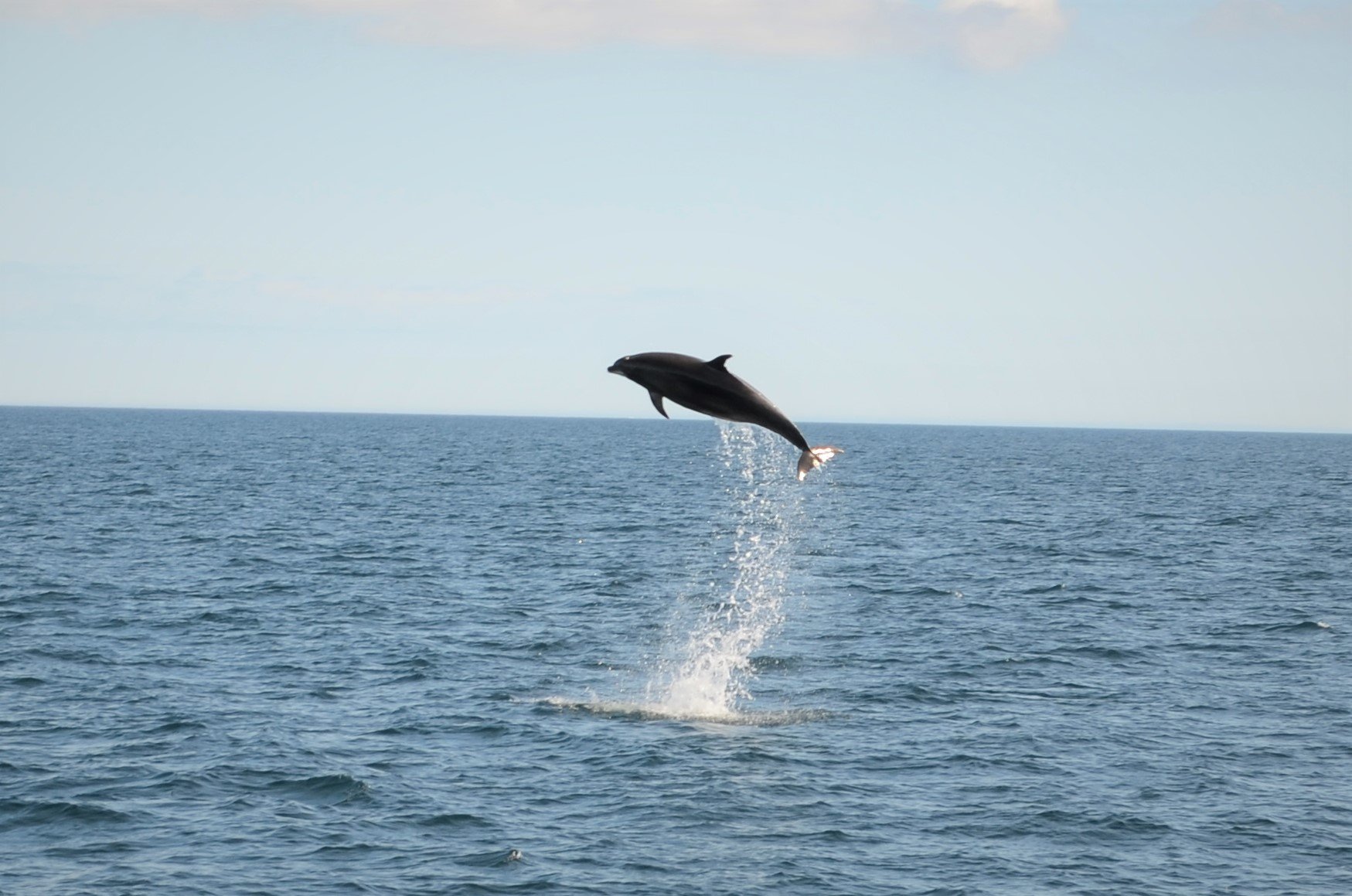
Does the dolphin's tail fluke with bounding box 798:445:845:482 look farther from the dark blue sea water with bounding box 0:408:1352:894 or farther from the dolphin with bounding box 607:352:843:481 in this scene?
the dark blue sea water with bounding box 0:408:1352:894

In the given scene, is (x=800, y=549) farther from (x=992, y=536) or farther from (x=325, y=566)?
(x=325, y=566)

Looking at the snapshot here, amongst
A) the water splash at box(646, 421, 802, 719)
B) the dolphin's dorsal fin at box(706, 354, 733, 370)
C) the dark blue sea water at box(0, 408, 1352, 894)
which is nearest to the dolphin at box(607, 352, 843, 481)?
the dolphin's dorsal fin at box(706, 354, 733, 370)

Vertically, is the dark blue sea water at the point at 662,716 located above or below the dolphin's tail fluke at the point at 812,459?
below

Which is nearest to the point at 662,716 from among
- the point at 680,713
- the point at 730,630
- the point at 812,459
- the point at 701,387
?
the point at 680,713

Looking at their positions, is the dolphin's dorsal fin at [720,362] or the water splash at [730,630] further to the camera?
the water splash at [730,630]

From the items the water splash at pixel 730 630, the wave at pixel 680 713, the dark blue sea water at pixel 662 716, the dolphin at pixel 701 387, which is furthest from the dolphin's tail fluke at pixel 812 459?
the wave at pixel 680 713

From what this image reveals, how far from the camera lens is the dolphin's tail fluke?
15.4 metres

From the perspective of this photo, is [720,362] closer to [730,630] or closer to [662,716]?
[662,716]

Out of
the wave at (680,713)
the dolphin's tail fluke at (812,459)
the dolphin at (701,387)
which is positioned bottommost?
the wave at (680,713)

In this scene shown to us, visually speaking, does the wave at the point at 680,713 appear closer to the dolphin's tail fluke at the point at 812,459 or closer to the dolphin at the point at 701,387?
the dolphin's tail fluke at the point at 812,459

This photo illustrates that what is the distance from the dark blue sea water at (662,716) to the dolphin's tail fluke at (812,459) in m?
12.6

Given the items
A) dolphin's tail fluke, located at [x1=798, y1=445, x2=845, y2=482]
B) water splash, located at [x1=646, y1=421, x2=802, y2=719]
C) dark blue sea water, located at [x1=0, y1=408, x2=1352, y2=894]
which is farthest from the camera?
water splash, located at [x1=646, y1=421, x2=802, y2=719]

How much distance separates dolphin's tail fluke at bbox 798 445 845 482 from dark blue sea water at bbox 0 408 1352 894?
12577mm

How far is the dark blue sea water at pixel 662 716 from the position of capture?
88.5 feet
